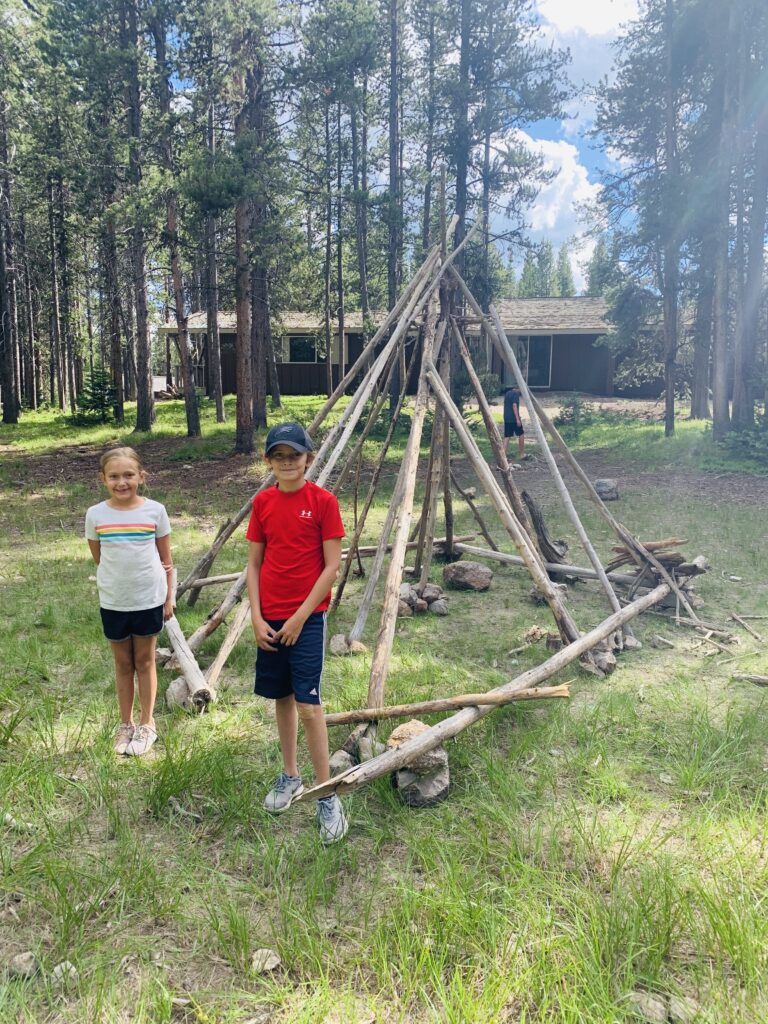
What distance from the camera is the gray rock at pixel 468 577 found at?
22.3 ft

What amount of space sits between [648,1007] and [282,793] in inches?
68.0

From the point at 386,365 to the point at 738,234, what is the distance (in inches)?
509

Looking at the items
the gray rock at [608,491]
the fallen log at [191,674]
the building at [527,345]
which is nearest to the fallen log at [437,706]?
the fallen log at [191,674]

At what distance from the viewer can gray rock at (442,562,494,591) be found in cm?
679

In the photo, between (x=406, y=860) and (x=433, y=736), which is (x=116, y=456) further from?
(x=406, y=860)

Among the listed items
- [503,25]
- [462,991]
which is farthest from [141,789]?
[503,25]

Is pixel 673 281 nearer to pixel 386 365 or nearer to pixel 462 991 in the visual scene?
pixel 386 365

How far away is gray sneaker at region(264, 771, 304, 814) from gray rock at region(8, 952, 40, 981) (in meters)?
1.08

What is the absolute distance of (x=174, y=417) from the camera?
2227 centimetres

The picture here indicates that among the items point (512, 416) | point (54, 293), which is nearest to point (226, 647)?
point (512, 416)

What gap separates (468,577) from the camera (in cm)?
679

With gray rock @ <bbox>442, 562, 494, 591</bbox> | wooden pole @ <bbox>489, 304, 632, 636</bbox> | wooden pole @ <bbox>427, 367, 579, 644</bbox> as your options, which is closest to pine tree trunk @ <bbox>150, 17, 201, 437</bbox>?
wooden pole @ <bbox>489, 304, 632, 636</bbox>

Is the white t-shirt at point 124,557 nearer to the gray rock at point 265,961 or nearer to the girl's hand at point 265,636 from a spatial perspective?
the girl's hand at point 265,636

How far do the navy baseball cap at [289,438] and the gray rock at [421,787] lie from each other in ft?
5.32
